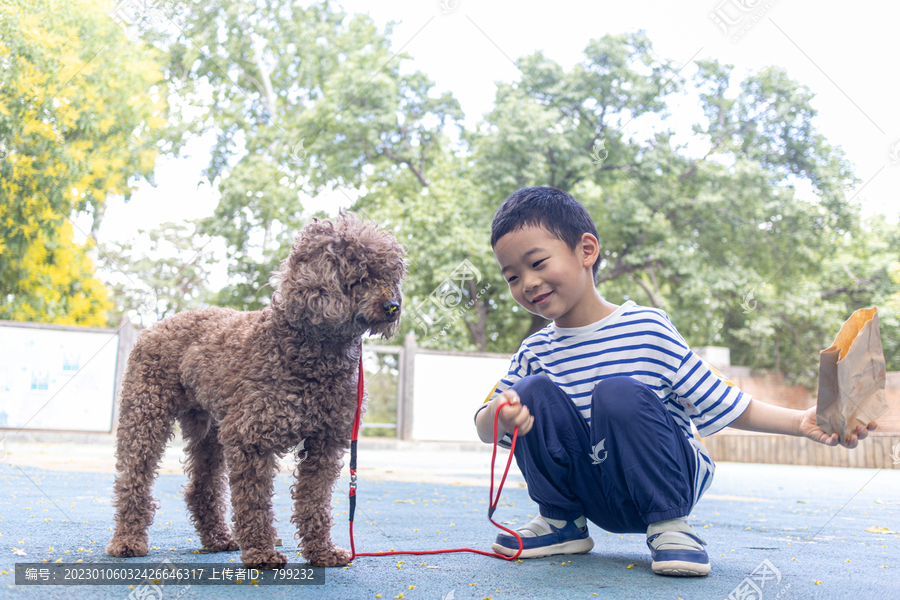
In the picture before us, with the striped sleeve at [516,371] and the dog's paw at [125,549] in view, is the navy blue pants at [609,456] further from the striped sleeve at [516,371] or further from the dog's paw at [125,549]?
the dog's paw at [125,549]

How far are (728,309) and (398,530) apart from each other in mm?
14397

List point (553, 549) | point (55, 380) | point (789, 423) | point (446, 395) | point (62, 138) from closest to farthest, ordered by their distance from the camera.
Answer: point (789, 423), point (553, 549), point (55, 380), point (446, 395), point (62, 138)

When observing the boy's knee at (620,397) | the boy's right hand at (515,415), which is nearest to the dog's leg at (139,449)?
the boy's right hand at (515,415)

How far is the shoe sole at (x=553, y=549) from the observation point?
2.27m

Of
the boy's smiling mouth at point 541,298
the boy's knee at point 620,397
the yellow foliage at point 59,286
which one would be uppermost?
the yellow foliage at point 59,286

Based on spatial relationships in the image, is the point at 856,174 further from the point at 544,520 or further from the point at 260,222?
the point at 544,520

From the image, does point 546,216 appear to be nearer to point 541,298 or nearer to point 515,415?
point 541,298

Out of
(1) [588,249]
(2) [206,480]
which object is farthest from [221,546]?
(1) [588,249]

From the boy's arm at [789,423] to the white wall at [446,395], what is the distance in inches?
408

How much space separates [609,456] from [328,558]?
904mm

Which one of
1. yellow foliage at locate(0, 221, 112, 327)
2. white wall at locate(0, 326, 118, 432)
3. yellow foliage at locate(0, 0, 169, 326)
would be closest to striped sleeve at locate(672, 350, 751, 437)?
white wall at locate(0, 326, 118, 432)

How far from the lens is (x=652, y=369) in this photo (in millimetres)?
2203

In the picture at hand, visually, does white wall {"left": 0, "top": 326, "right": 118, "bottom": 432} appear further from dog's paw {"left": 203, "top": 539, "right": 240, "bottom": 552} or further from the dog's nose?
the dog's nose

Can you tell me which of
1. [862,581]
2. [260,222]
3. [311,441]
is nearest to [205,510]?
[311,441]
